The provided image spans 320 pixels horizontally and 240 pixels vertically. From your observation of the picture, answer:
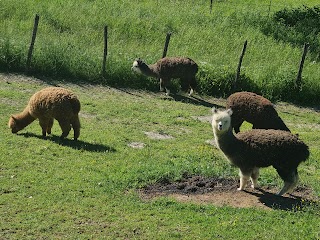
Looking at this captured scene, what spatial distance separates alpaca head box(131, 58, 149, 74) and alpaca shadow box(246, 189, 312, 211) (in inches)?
383

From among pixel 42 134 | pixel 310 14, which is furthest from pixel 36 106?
pixel 310 14

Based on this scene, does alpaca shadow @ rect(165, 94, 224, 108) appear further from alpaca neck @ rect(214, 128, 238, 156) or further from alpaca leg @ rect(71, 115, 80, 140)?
alpaca neck @ rect(214, 128, 238, 156)

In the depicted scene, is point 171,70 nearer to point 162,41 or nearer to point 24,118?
point 162,41

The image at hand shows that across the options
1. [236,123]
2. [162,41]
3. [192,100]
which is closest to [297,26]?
[162,41]

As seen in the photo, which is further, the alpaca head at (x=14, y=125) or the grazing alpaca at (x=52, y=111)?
the alpaca head at (x=14, y=125)

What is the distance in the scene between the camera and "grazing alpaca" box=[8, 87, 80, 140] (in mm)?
11672

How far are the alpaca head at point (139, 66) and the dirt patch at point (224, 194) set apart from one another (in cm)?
902

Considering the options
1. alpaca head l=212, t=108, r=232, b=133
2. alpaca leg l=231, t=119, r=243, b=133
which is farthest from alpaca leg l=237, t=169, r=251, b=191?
alpaca leg l=231, t=119, r=243, b=133

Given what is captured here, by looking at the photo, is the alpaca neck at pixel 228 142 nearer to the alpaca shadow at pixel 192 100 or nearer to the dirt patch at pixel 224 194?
the dirt patch at pixel 224 194

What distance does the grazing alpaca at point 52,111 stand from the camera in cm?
1167

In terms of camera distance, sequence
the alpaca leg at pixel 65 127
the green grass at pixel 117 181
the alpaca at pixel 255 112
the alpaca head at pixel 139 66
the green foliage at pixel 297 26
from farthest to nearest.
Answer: the green foliage at pixel 297 26
the alpaca head at pixel 139 66
the alpaca at pixel 255 112
the alpaca leg at pixel 65 127
the green grass at pixel 117 181

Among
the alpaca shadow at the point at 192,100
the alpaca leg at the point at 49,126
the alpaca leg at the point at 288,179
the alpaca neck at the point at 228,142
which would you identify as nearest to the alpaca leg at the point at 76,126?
the alpaca leg at the point at 49,126

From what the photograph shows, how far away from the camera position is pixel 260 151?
376 inches

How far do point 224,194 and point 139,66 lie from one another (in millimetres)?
9836
